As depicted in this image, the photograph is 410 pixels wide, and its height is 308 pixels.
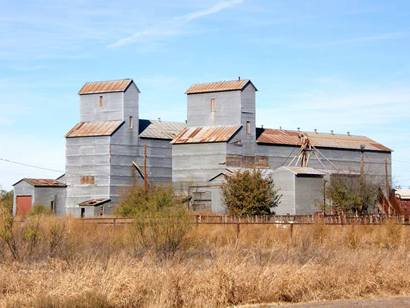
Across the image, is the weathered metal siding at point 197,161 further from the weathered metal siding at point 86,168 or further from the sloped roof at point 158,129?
the weathered metal siding at point 86,168

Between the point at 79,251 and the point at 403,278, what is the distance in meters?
11.8

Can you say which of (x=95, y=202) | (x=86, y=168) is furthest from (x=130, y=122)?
(x=95, y=202)

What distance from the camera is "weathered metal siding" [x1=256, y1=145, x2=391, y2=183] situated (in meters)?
82.2

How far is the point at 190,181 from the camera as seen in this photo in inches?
3054

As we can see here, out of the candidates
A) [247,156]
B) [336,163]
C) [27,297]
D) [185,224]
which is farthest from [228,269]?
[336,163]

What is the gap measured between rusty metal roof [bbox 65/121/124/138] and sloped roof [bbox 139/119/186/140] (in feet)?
12.7

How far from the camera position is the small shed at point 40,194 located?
81938 millimetres

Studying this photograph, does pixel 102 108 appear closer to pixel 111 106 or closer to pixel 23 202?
pixel 111 106

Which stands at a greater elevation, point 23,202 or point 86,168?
point 86,168

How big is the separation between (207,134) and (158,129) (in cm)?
962

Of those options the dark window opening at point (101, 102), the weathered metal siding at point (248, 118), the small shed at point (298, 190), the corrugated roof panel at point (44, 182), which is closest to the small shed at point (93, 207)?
the corrugated roof panel at point (44, 182)

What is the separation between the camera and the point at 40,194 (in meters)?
82.1

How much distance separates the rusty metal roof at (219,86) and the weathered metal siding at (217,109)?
1.45ft

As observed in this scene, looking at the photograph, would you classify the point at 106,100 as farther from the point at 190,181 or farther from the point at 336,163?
the point at 336,163
